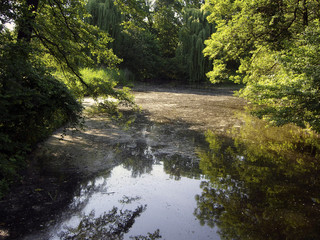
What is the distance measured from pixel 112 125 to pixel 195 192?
497 cm

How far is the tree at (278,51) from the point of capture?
5.27m

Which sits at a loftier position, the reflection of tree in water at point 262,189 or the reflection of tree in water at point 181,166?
the reflection of tree in water at point 262,189

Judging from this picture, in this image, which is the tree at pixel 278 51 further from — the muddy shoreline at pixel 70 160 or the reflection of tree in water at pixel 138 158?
the reflection of tree in water at pixel 138 158

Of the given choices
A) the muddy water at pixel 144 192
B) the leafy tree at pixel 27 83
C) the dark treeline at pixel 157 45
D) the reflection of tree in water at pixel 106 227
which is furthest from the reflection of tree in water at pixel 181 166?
the dark treeline at pixel 157 45

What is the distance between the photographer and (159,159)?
5.43 metres

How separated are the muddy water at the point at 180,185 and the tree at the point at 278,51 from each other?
109 centimetres

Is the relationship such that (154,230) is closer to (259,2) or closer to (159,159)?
(159,159)

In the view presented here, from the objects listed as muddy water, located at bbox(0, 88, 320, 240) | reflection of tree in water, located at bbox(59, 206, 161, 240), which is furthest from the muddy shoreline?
reflection of tree in water, located at bbox(59, 206, 161, 240)

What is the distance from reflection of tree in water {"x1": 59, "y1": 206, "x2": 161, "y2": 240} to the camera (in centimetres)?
283

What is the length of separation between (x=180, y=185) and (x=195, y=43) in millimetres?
24158

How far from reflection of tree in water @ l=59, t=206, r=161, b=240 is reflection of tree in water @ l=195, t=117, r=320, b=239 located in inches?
35.0

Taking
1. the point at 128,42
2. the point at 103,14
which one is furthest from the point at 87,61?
the point at 128,42

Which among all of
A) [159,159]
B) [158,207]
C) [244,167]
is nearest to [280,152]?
[244,167]

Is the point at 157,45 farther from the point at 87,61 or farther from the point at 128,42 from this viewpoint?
the point at 87,61
